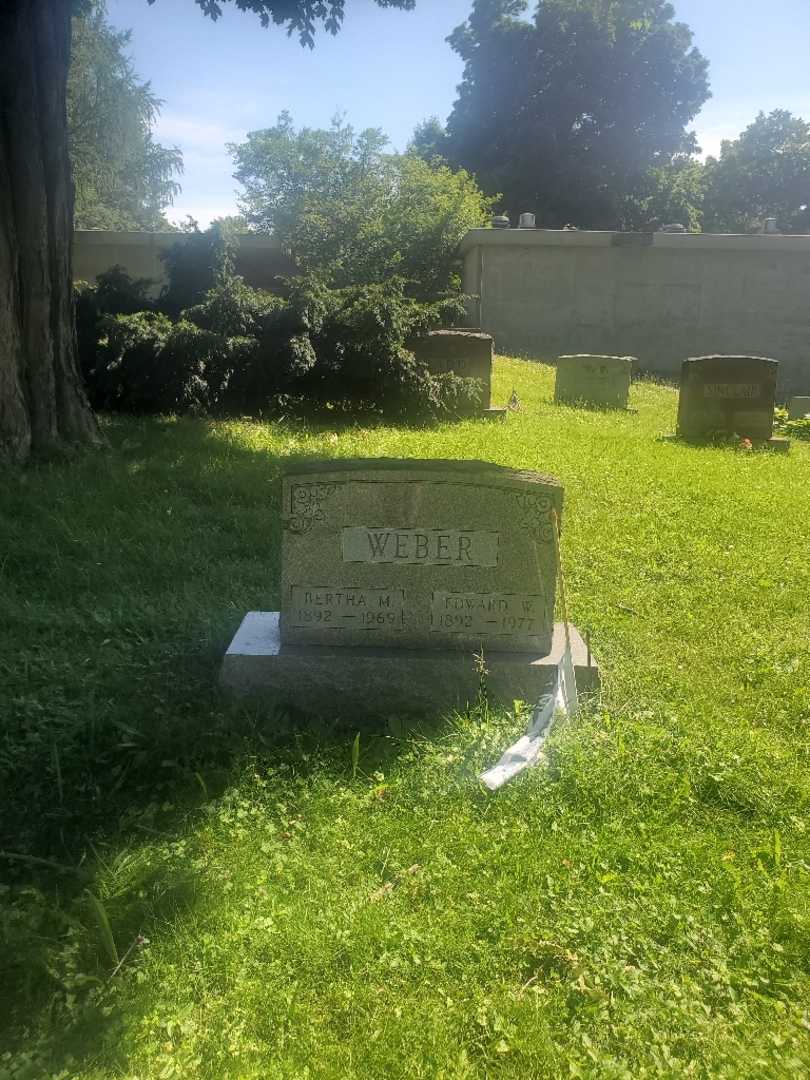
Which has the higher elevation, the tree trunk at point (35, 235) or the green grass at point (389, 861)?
the tree trunk at point (35, 235)

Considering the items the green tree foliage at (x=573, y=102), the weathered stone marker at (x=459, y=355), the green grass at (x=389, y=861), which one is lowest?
the green grass at (x=389, y=861)

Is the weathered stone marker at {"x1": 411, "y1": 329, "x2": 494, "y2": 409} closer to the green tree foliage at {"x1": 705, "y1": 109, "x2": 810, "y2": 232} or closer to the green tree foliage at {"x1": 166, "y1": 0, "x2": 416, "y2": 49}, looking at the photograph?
the green tree foliage at {"x1": 166, "y1": 0, "x2": 416, "y2": 49}

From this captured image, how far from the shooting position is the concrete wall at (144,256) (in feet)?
69.1

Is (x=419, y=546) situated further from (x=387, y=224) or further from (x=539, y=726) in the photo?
(x=387, y=224)

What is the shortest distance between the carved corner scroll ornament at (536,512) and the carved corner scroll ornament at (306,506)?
79cm

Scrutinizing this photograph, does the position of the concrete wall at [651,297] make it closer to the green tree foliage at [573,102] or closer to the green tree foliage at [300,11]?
the green tree foliage at [300,11]

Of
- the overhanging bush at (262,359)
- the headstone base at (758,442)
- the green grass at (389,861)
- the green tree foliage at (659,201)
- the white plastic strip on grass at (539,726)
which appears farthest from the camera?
the green tree foliage at (659,201)

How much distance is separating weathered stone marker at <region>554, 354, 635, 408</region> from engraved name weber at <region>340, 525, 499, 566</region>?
36.7ft

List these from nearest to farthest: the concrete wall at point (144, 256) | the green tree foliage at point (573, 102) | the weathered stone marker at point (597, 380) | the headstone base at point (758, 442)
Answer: the headstone base at point (758, 442) → the weathered stone marker at point (597, 380) → the concrete wall at point (144, 256) → the green tree foliage at point (573, 102)

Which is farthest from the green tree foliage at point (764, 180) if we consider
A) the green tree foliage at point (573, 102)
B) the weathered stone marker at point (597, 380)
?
the weathered stone marker at point (597, 380)

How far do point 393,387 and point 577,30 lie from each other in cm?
3432

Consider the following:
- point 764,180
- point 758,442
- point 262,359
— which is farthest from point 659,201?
point 262,359

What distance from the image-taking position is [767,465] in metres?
9.95

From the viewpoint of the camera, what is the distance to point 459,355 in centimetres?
1245
